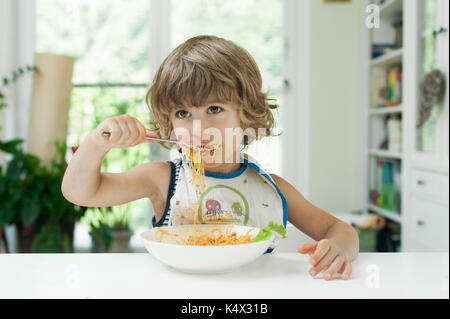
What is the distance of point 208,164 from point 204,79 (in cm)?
20

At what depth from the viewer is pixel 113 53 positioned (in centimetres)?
267

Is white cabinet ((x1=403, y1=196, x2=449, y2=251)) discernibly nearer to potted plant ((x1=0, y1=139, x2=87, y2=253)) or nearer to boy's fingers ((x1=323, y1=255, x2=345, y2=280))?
boy's fingers ((x1=323, y1=255, x2=345, y2=280))

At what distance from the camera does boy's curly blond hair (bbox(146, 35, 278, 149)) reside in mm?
833

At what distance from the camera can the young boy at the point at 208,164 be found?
771mm

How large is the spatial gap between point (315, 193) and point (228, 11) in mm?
1295

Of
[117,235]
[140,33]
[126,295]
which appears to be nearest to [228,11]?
[140,33]

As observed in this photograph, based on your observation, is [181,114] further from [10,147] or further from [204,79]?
[10,147]

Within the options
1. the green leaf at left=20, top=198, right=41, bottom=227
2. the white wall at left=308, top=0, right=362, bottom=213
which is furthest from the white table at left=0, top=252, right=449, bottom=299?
the white wall at left=308, top=0, right=362, bottom=213

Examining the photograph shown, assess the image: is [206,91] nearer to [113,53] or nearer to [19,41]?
[113,53]

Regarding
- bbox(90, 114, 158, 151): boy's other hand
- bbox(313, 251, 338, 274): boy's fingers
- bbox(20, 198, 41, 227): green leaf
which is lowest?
bbox(20, 198, 41, 227): green leaf

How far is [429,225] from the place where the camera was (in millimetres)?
1973

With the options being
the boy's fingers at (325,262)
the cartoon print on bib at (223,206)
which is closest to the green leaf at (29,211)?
the cartoon print on bib at (223,206)

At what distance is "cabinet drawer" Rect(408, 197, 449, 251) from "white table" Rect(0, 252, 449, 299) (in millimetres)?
1324

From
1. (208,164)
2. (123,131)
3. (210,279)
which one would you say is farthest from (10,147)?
(210,279)
